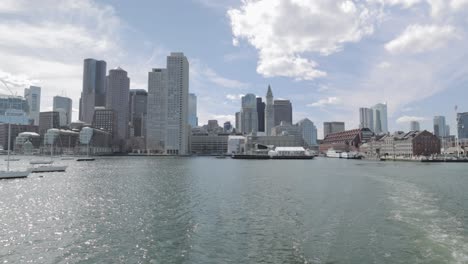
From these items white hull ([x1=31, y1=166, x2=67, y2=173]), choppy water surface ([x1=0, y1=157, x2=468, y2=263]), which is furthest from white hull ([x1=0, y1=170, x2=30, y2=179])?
choppy water surface ([x1=0, y1=157, x2=468, y2=263])

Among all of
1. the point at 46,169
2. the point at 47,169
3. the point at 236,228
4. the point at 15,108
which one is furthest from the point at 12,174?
the point at 236,228

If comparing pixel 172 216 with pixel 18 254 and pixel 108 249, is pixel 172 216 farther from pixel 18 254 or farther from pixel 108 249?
pixel 18 254

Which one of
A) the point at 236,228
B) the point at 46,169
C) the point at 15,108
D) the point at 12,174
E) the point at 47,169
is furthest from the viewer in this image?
the point at 47,169

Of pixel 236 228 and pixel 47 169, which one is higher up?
pixel 47 169

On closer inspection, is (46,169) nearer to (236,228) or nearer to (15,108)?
(15,108)

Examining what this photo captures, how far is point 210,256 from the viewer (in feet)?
70.4

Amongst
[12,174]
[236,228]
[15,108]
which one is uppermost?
[15,108]

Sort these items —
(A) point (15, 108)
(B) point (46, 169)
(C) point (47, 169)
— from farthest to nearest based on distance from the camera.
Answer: (C) point (47, 169) → (B) point (46, 169) → (A) point (15, 108)

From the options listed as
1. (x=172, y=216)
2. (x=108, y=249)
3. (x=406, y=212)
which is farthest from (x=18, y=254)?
(x=406, y=212)

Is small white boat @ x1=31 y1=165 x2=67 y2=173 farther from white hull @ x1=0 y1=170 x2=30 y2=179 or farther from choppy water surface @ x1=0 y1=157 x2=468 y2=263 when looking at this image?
choppy water surface @ x1=0 y1=157 x2=468 y2=263

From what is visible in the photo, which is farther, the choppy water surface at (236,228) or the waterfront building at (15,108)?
the waterfront building at (15,108)

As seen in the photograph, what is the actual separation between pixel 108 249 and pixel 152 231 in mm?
5160

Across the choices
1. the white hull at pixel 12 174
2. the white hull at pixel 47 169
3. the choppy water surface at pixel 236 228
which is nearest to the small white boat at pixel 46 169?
the white hull at pixel 47 169

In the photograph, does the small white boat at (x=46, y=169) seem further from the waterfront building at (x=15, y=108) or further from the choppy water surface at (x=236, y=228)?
the choppy water surface at (x=236, y=228)
